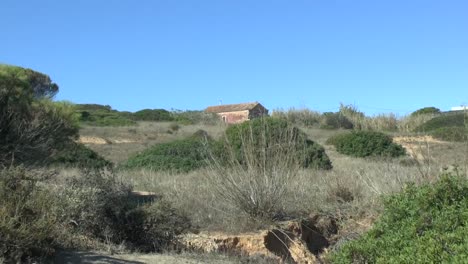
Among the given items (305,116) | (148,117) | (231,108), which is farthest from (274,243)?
(148,117)

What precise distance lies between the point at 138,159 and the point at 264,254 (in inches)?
516

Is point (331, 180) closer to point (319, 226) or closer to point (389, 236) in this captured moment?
point (319, 226)

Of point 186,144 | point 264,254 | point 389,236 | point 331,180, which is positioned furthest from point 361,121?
point 389,236

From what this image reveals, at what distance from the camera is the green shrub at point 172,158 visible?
19.0 metres

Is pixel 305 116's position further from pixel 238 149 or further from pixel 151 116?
pixel 238 149

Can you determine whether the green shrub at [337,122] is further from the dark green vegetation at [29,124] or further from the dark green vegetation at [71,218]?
the dark green vegetation at [71,218]

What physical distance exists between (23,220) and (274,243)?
14.2ft

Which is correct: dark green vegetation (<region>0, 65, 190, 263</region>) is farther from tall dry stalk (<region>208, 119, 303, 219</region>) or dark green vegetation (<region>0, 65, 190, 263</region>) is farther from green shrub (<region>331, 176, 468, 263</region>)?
green shrub (<region>331, 176, 468, 263</region>)

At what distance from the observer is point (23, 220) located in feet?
20.1

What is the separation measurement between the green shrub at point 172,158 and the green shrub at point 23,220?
34.7 feet

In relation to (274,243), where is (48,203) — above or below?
above

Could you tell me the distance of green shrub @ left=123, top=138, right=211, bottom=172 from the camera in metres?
19.0

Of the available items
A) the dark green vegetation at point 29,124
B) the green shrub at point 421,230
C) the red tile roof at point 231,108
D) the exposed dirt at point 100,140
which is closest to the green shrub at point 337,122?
the red tile roof at point 231,108

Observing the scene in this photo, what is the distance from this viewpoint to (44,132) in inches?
489
